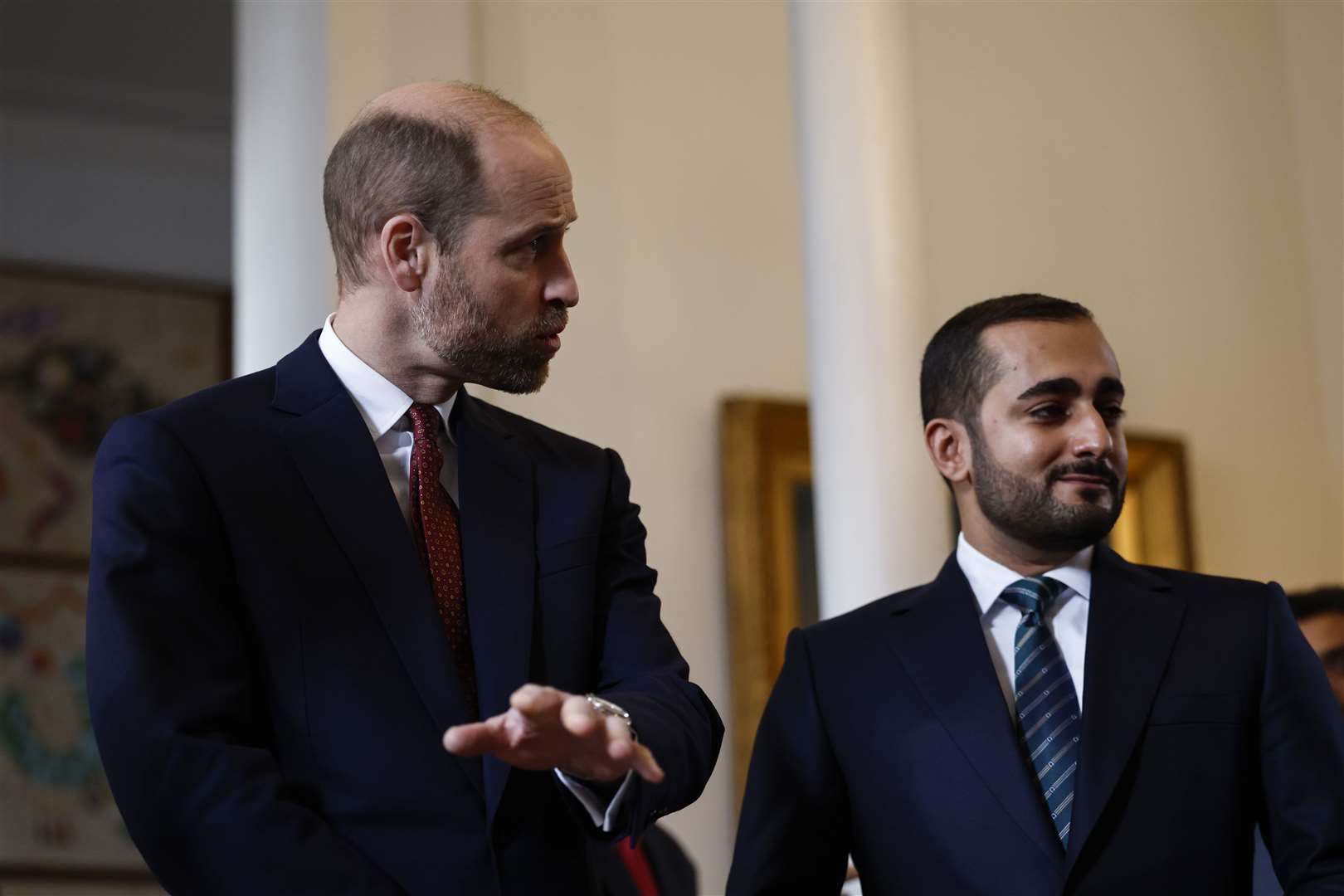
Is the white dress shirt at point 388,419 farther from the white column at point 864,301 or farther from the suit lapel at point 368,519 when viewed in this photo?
the white column at point 864,301

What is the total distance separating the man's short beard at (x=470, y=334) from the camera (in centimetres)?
231

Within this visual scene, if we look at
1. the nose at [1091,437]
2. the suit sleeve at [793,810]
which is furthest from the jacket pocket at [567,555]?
the nose at [1091,437]

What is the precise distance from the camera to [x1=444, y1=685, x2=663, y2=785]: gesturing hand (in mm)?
1804

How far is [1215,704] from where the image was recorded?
8.40 feet

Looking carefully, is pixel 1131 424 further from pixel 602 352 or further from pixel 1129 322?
pixel 602 352

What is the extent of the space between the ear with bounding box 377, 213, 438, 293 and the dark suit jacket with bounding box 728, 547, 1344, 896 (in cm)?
93

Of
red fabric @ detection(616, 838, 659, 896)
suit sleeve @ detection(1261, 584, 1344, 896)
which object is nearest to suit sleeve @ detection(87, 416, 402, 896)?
suit sleeve @ detection(1261, 584, 1344, 896)

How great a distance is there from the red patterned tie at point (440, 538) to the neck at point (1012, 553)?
3.16 feet

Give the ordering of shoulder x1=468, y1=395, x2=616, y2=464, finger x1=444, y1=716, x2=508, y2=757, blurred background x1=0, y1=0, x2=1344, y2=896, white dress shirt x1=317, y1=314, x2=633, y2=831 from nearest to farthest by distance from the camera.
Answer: finger x1=444, y1=716, x2=508, y2=757
white dress shirt x1=317, y1=314, x2=633, y2=831
shoulder x1=468, y1=395, x2=616, y2=464
blurred background x1=0, y1=0, x2=1344, y2=896

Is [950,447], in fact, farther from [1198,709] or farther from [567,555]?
[567,555]

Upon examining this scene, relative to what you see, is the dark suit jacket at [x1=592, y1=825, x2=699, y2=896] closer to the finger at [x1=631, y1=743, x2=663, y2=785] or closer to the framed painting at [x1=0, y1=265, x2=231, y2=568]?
the finger at [x1=631, y1=743, x2=663, y2=785]

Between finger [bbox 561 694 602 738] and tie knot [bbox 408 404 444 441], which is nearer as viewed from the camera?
finger [bbox 561 694 602 738]

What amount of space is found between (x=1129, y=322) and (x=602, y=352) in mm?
2116

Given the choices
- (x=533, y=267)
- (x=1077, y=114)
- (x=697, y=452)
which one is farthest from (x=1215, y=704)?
(x=1077, y=114)
